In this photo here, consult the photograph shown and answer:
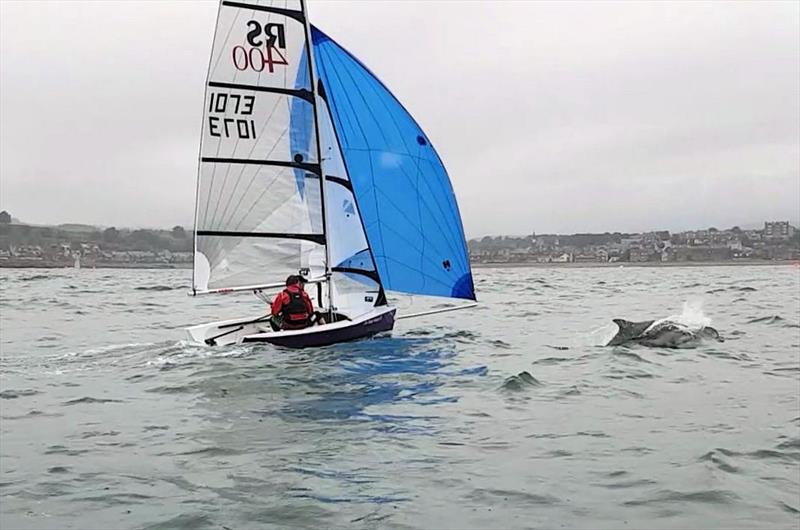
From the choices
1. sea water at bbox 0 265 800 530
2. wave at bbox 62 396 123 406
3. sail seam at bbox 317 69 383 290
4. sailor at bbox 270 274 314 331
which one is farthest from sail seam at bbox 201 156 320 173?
wave at bbox 62 396 123 406

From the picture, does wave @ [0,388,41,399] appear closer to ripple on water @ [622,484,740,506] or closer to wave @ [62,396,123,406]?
wave @ [62,396,123,406]

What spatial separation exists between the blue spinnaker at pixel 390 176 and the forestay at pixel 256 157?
1.01 m

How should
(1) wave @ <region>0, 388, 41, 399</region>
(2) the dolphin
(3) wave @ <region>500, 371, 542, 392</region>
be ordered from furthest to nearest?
(2) the dolphin
(3) wave @ <region>500, 371, 542, 392</region>
(1) wave @ <region>0, 388, 41, 399</region>

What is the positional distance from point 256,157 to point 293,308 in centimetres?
306

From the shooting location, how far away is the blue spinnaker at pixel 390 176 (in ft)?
54.9

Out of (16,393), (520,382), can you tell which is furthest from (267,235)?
(520,382)

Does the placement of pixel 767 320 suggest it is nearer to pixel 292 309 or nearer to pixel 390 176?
pixel 390 176

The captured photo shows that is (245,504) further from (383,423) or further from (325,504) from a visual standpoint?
(383,423)

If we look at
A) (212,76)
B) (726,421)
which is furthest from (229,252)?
(726,421)

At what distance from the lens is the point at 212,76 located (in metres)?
15.2

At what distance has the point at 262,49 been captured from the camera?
15.5 metres

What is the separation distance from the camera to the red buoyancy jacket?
14.5 meters

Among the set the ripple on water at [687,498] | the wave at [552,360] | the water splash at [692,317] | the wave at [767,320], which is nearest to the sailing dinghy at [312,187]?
the wave at [552,360]

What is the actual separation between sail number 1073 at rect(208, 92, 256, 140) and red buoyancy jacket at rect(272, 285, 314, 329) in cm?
306
